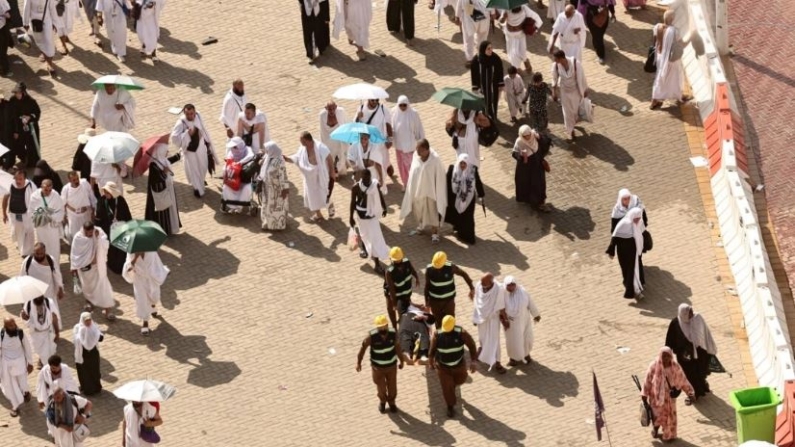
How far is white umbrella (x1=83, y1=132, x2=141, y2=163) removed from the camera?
27.0 m

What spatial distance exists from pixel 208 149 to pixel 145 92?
9.92 ft

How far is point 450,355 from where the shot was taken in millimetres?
23672

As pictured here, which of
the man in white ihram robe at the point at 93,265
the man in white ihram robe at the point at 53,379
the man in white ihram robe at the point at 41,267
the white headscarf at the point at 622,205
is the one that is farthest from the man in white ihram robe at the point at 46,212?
the white headscarf at the point at 622,205

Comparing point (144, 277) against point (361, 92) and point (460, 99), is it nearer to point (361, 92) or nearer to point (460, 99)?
point (361, 92)

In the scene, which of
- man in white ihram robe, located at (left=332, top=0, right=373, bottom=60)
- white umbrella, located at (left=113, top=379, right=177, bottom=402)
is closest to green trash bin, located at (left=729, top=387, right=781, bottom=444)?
white umbrella, located at (left=113, top=379, right=177, bottom=402)

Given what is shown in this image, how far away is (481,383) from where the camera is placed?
80.9 ft

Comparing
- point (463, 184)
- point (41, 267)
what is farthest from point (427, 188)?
point (41, 267)

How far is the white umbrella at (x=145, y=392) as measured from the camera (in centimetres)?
2236

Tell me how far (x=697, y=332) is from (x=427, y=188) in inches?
190

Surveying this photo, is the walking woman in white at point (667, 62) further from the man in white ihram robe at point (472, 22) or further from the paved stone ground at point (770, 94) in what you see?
the man in white ihram robe at point (472, 22)

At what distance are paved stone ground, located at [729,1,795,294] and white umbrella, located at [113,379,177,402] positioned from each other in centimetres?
845

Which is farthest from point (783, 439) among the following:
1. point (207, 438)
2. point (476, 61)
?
point (476, 61)

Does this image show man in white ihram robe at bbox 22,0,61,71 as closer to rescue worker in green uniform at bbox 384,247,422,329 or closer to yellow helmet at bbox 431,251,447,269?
rescue worker in green uniform at bbox 384,247,422,329

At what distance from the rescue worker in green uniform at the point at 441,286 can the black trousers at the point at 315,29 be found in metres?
7.63
